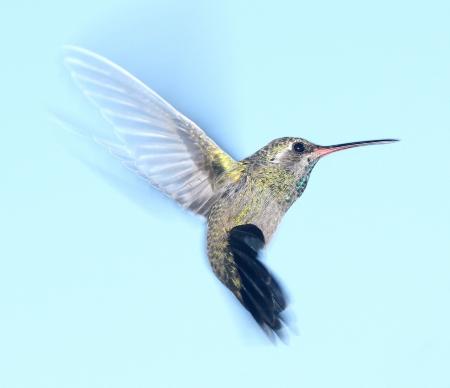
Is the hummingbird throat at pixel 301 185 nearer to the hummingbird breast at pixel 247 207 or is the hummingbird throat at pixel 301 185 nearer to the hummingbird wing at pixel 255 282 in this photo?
the hummingbird breast at pixel 247 207

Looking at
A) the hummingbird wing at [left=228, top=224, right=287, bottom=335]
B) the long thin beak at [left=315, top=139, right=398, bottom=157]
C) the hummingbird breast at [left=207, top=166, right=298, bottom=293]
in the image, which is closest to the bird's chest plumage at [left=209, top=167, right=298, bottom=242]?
the hummingbird breast at [left=207, top=166, right=298, bottom=293]

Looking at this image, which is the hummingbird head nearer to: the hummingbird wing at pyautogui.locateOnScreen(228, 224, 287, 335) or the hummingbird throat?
the hummingbird throat

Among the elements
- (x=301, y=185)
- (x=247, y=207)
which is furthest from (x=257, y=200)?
(x=301, y=185)

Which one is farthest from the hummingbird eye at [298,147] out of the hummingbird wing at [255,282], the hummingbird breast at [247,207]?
the hummingbird wing at [255,282]

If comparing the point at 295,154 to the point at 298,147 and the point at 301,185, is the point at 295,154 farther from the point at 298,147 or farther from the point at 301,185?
the point at 301,185

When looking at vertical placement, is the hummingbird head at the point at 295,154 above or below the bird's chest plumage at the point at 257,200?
above

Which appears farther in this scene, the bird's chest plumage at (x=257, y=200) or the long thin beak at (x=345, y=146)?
the bird's chest plumage at (x=257, y=200)
